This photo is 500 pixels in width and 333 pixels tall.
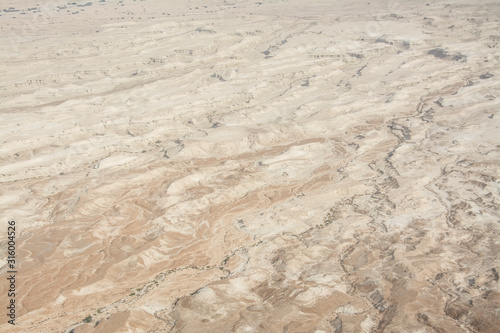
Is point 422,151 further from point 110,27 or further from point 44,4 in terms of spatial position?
point 44,4

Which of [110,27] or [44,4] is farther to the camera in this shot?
[44,4]

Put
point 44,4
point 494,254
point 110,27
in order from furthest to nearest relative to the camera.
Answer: point 44,4 → point 110,27 → point 494,254

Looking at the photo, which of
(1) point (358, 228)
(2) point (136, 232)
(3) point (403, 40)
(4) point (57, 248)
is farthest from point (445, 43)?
(4) point (57, 248)

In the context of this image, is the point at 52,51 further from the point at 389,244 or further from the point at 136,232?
the point at 389,244

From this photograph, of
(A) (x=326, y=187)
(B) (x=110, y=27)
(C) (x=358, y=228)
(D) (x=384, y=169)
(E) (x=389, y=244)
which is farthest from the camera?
(B) (x=110, y=27)

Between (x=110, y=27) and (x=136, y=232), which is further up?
(x=110, y=27)

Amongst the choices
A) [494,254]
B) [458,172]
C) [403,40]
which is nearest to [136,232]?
[494,254]
